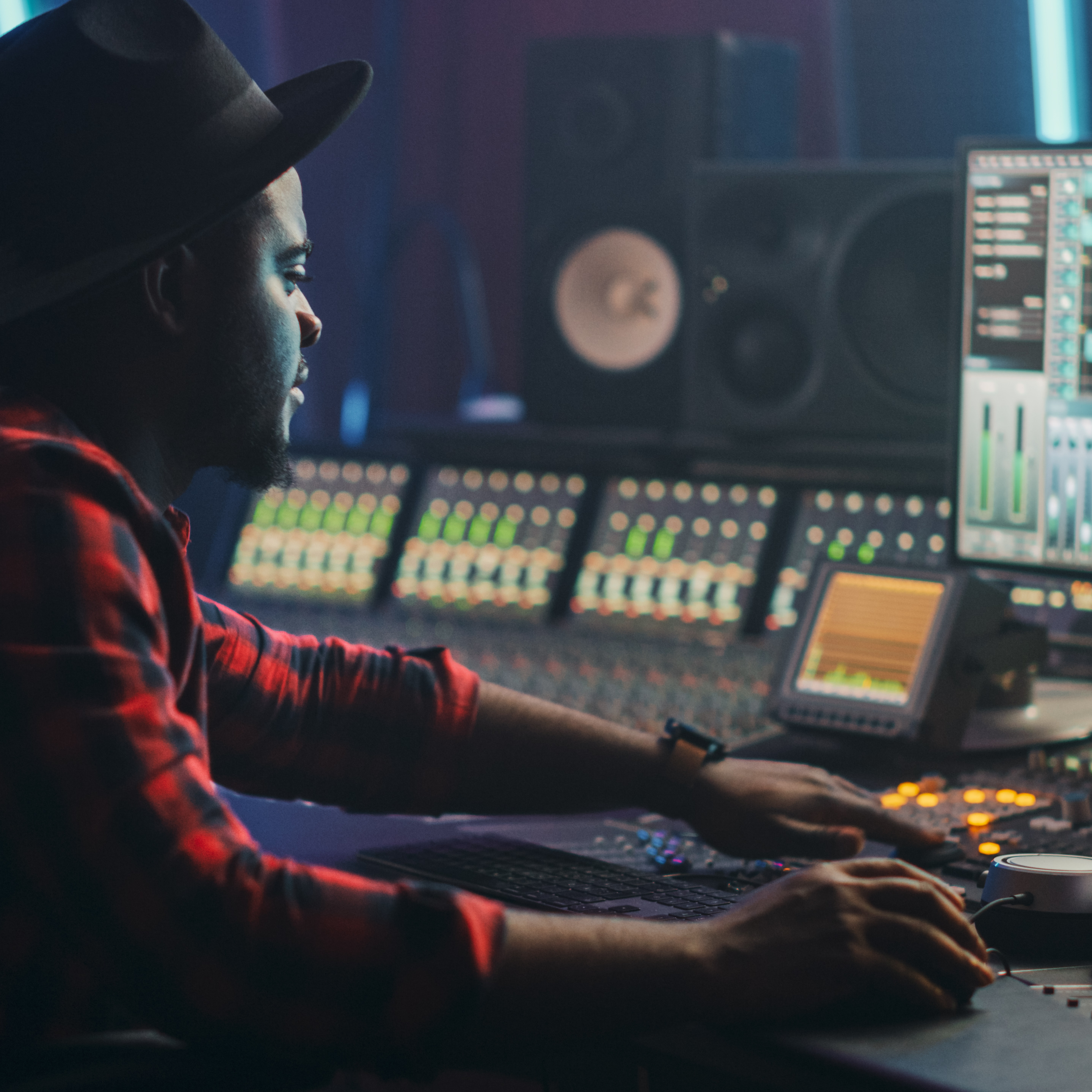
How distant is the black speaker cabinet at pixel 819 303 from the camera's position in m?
1.83

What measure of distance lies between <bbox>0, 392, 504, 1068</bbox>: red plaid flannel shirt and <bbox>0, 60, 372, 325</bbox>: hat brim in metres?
0.09

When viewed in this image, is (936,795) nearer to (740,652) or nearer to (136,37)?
(740,652)

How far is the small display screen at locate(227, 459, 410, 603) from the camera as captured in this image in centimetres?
197

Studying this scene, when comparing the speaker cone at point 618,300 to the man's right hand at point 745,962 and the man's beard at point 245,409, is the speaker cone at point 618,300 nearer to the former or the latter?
the man's beard at point 245,409

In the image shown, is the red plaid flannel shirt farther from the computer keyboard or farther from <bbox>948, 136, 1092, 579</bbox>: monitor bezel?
<bbox>948, 136, 1092, 579</bbox>: monitor bezel

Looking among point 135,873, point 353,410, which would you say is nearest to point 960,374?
point 135,873

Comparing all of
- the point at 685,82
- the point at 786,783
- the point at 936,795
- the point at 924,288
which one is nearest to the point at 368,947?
the point at 786,783

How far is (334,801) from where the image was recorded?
3.79ft

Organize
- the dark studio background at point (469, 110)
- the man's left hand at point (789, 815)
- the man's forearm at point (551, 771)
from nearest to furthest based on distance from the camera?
the man's left hand at point (789, 815) → the man's forearm at point (551, 771) → the dark studio background at point (469, 110)

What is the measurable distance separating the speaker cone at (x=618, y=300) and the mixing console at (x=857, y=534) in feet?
1.51

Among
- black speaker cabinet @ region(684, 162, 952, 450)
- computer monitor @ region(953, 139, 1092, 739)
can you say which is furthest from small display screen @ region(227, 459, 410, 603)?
computer monitor @ region(953, 139, 1092, 739)

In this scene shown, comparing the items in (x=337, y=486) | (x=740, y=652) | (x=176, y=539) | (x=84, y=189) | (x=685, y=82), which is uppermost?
(x=685, y=82)

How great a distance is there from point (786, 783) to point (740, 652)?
57cm

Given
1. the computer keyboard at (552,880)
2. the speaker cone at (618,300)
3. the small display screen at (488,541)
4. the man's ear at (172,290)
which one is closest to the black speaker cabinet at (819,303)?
the speaker cone at (618,300)
